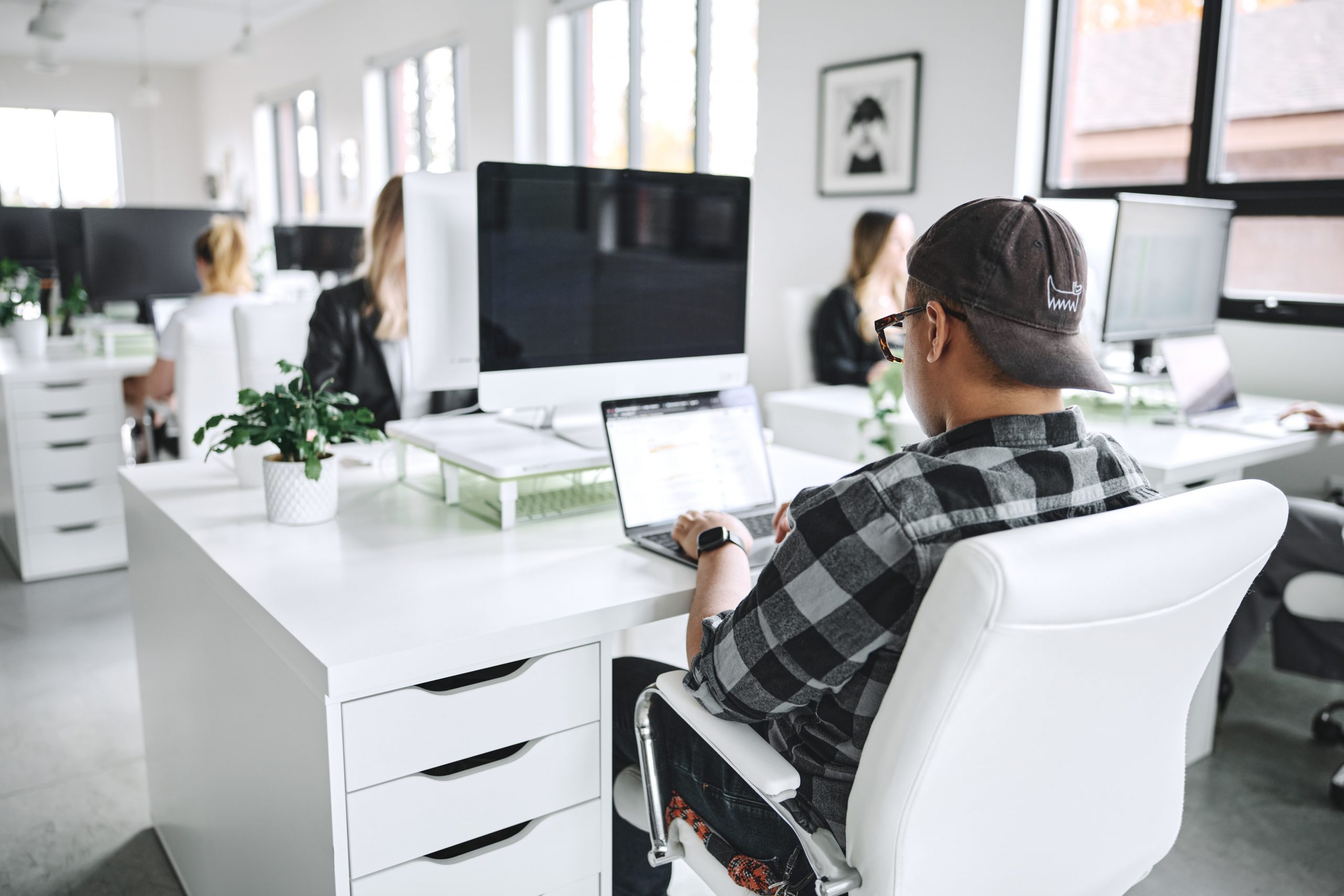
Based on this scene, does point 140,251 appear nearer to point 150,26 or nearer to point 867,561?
point 867,561

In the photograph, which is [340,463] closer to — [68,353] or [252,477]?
[252,477]

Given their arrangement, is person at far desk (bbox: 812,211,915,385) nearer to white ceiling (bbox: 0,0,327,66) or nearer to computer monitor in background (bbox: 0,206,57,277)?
computer monitor in background (bbox: 0,206,57,277)

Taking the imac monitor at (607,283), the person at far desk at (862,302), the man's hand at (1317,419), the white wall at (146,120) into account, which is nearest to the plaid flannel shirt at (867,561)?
the imac monitor at (607,283)

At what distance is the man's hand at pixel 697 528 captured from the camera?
1390 millimetres

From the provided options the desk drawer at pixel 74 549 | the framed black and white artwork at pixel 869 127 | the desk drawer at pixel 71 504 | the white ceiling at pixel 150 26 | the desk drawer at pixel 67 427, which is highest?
the white ceiling at pixel 150 26

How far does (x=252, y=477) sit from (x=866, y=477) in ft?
4.04

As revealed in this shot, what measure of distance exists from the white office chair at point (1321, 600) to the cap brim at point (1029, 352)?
5.03 ft

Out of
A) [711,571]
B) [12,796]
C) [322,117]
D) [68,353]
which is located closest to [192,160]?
[322,117]

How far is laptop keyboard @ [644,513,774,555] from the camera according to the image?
4.79 ft

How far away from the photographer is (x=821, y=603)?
0.92 metres

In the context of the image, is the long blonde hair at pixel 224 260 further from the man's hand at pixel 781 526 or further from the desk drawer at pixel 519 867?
the desk drawer at pixel 519 867

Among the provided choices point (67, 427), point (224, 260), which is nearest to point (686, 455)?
point (224, 260)

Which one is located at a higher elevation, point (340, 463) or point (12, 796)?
point (340, 463)

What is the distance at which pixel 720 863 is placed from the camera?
117cm
